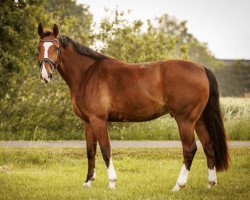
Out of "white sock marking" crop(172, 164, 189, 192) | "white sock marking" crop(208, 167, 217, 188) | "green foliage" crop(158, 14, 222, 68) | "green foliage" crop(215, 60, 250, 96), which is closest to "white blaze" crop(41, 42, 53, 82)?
"white sock marking" crop(172, 164, 189, 192)

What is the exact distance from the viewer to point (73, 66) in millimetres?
7527

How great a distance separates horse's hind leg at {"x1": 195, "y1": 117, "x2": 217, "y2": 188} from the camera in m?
7.23

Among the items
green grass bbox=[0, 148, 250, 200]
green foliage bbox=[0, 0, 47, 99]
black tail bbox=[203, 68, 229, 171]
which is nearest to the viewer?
green grass bbox=[0, 148, 250, 200]

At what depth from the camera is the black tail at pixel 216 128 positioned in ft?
24.0

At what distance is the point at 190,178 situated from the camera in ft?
27.1

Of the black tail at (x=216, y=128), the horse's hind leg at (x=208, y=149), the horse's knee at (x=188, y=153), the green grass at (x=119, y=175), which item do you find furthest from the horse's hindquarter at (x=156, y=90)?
the green grass at (x=119, y=175)

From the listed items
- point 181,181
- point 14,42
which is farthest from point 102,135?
point 14,42

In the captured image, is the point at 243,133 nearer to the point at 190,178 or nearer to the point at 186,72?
the point at 190,178

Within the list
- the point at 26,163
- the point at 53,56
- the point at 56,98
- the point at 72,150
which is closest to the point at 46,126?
the point at 56,98

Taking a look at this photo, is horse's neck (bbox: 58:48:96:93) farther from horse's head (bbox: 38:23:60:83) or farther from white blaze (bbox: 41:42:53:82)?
white blaze (bbox: 41:42:53:82)

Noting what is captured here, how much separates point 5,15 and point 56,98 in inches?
134

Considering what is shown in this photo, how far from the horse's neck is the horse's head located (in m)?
0.24

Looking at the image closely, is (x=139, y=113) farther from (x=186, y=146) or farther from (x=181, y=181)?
(x=181, y=181)

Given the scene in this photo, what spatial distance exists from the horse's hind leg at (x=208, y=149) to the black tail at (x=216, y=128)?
8 cm
